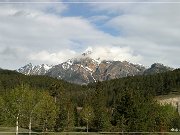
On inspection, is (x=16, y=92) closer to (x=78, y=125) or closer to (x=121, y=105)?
(x=121, y=105)

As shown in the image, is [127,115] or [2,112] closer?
[127,115]

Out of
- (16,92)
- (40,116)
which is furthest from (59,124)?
(16,92)

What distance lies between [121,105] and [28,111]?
84.6 feet

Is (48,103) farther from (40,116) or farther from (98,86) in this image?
(98,86)

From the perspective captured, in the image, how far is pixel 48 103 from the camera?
99.5 meters

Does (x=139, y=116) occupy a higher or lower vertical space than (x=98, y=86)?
lower

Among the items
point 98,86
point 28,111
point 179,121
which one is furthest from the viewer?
point 98,86

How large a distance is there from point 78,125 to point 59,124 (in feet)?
130

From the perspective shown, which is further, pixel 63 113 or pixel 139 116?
pixel 63 113

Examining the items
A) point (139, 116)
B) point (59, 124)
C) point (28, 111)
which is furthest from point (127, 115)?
point (59, 124)

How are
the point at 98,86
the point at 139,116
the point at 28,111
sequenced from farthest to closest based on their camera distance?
the point at 98,86, the point at 28,111, the point at 139,116

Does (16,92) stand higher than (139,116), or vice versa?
(16,92)

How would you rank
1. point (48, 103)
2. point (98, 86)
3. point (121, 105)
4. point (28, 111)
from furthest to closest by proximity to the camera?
point (98, 86)
point (48, 103)
point (28, 111)
point (121, 105)

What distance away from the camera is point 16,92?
92.0m
